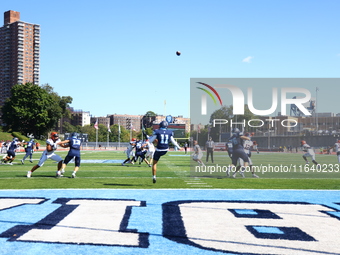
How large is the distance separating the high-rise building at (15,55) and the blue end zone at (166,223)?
144 metres

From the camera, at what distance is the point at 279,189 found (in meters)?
10.7

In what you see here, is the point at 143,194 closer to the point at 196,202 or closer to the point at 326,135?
the point at 196,202

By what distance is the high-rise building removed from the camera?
465ft

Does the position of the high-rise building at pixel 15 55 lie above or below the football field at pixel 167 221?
above

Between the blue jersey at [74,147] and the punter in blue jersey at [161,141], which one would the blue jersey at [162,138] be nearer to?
the punter in blue jersey at [161,141]

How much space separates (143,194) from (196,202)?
5.49 feet

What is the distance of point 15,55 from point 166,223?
151811mm

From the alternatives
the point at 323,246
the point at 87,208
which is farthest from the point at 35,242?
the point at 323,246

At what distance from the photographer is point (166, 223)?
6.07m

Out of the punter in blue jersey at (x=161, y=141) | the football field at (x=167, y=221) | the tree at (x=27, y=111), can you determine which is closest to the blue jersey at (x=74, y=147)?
the football field at (x=167, y=221)

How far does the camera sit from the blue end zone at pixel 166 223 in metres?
4.79
